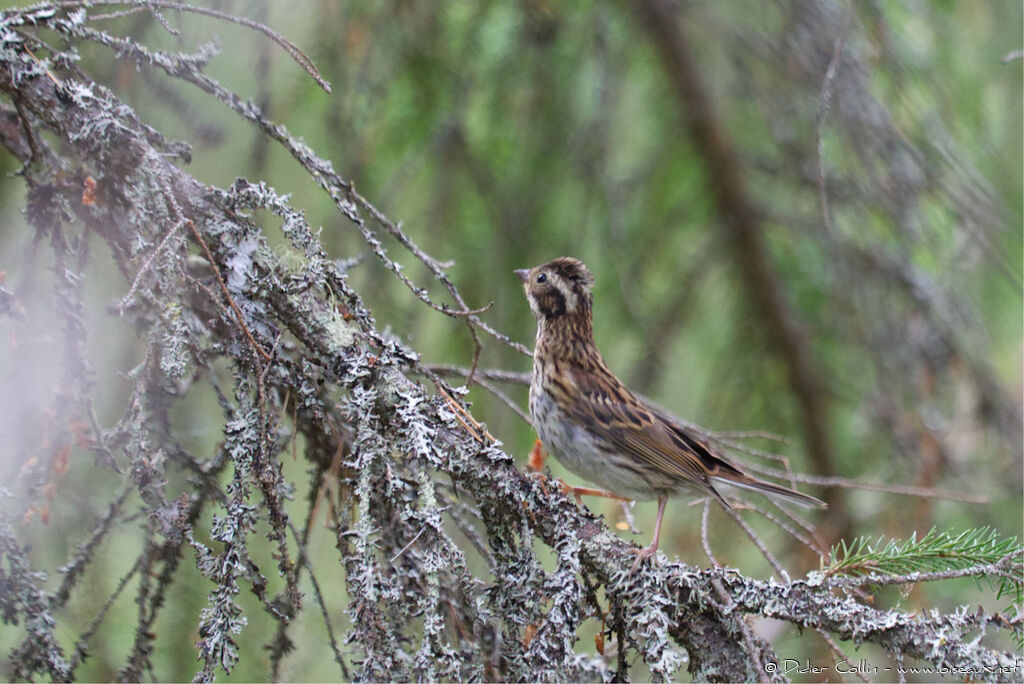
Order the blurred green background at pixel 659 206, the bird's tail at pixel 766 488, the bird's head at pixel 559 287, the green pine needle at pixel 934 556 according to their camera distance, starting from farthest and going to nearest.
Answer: the bird's head at pixel 559 287
the blurred green background at pixel 659 206
the bird's tail at pixel 766 488
the green pine needle at pixel 934 556

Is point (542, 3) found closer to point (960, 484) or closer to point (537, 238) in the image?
point (537, 238)

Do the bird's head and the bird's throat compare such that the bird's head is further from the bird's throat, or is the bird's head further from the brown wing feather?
the brown wing feather

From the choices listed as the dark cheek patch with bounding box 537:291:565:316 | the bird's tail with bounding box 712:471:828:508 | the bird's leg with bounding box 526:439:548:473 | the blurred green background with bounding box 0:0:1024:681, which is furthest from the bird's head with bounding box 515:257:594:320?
the bird's tail with bounding box 712:471:828:508

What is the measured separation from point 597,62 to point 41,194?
240 cm

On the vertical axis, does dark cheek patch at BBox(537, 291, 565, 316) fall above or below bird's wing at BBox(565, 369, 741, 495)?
above

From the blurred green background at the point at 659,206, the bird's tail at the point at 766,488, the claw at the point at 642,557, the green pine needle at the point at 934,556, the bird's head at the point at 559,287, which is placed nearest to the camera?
the claw at the point at 642,557

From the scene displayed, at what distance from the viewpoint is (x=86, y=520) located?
9.25 feet

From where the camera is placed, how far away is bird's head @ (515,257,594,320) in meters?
3.60

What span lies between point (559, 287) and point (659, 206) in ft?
4.51

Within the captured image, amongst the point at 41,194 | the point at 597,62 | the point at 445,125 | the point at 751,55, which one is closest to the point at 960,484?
the point at 751,55

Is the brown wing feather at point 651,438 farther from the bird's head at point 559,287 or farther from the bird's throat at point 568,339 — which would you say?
the bird's head at point 559,287

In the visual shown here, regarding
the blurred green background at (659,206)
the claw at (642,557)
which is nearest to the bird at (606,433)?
the blurred green background at (659,206)

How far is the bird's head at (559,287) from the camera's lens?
360 centimetres

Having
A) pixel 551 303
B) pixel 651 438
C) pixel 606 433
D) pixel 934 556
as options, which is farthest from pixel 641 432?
pixel 934 556
